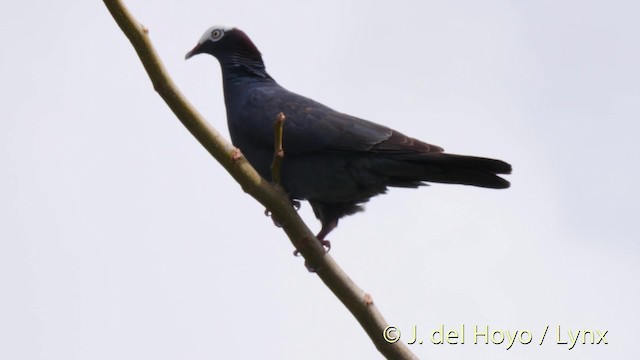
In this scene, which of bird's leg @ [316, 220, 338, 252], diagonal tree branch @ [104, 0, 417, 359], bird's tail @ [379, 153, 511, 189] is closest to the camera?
diagonal tree branch @ [104, 0, 417, 359]

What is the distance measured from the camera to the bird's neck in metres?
6.90

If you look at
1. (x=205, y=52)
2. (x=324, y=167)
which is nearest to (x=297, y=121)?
(x=324, y=167)

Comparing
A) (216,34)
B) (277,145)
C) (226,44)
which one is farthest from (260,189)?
(216,34)

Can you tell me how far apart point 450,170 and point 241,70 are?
1.95 metres

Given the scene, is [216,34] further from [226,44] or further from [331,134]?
[331,134]

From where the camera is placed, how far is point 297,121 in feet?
20.5

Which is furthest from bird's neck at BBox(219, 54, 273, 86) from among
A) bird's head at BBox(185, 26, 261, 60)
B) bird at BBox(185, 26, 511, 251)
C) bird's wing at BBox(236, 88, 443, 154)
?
bird's wing at BBox(236, 88, 443, 154)

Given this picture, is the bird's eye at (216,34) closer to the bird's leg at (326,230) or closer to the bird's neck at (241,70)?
the bird's neck at (241,70)

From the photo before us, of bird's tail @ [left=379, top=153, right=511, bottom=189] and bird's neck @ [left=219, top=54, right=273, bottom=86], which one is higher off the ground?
bird's neck @ [left=219, top=54, right=273, bottom=86]

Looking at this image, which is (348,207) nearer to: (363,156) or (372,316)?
(363,156)

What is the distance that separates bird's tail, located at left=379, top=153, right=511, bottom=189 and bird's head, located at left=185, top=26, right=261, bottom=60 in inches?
66.0

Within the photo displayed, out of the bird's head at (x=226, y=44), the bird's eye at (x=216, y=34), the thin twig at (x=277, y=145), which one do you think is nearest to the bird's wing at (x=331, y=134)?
the bird's head at (x=226, y=44)

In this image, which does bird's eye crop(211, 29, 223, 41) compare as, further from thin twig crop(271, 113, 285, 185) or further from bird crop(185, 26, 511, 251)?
thin twig crop(271, 113, 285, 185)

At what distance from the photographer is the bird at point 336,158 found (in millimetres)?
5910
